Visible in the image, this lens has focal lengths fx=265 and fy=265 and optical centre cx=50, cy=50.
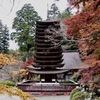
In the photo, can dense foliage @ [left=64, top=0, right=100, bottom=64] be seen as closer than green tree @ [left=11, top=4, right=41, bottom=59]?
Yes

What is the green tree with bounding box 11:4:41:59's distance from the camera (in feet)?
112

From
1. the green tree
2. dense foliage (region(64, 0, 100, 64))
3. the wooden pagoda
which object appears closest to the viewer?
dense foliage (region(64, 0, 100, 64))

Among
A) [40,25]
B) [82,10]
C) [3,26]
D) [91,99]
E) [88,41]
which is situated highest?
[3,26]

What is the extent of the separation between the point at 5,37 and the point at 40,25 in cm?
1740

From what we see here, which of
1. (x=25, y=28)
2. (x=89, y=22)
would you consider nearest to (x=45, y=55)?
(x=89, y=22)

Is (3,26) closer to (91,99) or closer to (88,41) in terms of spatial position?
(91,99)

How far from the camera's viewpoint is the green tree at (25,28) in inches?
1345

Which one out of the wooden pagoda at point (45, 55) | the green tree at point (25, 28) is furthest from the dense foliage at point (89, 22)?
the green tree at point (25, 28)

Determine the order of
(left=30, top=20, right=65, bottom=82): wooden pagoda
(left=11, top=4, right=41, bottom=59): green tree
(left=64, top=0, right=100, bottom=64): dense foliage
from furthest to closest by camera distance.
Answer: (left=11, top=4, right=41, bottom=59): green tree < (left=30, top=20, right=65, bottom=82): wooden pagoda < (left=64, top=0, right=100, bottom=64): dense foliage

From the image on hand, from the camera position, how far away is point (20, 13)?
3741cm

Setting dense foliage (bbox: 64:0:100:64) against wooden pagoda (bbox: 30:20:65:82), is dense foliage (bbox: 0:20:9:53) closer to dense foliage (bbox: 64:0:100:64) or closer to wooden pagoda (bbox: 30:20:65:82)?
wooden pagoda (bbox: 30:20:65:82)

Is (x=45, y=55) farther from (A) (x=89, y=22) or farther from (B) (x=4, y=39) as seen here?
(B) (x=4, y=39)

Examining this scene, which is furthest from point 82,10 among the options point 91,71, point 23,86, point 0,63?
→ point 23,86

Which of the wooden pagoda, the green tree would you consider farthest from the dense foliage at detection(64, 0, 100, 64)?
the green tree
